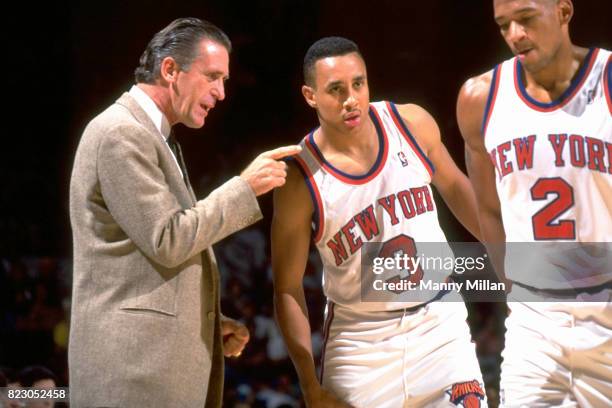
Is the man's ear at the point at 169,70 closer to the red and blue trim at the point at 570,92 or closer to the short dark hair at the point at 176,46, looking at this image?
the short dark hair at the point at 176,46

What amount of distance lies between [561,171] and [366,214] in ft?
2.29

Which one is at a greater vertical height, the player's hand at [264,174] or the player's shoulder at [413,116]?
the player's shoulder at [413,116]

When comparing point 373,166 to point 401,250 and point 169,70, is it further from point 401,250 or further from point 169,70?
point 169,70

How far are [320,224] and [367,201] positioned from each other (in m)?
0.19

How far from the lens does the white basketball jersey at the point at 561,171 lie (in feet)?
9.33

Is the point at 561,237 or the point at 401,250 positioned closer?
the point at 561,237

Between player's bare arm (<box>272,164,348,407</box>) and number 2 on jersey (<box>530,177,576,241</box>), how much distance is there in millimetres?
789

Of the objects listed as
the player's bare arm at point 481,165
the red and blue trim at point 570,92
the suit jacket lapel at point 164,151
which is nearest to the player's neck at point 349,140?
the player's bare arm at point 481,165

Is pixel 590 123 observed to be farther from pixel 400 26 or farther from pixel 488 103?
pixel 400 26

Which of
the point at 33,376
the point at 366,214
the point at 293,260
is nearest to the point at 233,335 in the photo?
the point at 293,260

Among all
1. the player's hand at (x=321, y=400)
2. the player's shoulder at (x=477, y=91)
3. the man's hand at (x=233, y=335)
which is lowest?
the player's hand at (x=321, y=400)

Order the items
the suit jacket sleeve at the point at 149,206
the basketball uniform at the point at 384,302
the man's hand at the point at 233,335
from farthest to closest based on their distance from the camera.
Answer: the basketball uniform at the point at 384,302 < the man's hand at the point at 233,335 < the suit jacket sleeve at the point at 149,206

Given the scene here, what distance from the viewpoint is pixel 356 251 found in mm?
3199

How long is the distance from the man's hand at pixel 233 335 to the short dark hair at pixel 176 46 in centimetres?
84
